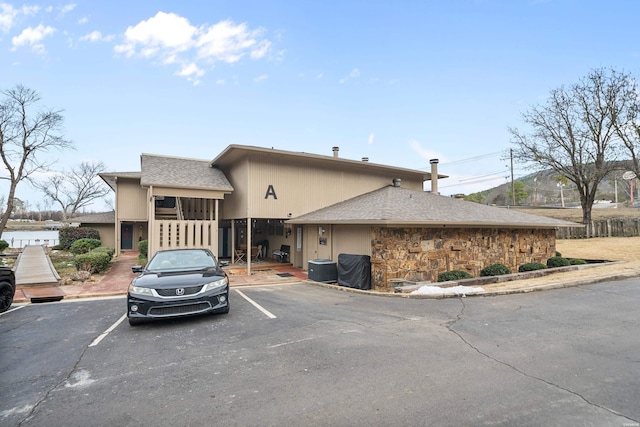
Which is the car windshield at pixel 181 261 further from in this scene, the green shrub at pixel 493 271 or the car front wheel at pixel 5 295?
the green shrub at pixel 493 271

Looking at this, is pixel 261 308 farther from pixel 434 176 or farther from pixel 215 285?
pixel 434 176

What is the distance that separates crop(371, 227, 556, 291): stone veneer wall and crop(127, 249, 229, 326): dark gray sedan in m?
5.58

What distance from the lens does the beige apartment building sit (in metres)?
10.6

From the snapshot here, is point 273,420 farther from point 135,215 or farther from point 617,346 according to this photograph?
point 135,215

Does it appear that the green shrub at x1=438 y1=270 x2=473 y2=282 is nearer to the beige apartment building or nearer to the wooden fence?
the beige apartment building

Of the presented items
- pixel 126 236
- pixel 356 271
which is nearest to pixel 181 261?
pixel 356 271

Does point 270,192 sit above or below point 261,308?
above

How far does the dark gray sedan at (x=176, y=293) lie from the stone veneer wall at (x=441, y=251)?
5.58m

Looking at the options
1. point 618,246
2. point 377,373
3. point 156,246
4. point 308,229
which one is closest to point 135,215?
point 156,246

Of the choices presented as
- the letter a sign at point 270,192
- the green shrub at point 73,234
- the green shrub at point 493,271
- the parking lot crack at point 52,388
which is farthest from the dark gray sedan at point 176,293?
the green shrub at point 73,234

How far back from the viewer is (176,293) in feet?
18.9

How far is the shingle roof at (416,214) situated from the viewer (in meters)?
10.2

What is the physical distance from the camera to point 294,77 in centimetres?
1725

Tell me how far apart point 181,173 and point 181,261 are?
8005 millimetres
